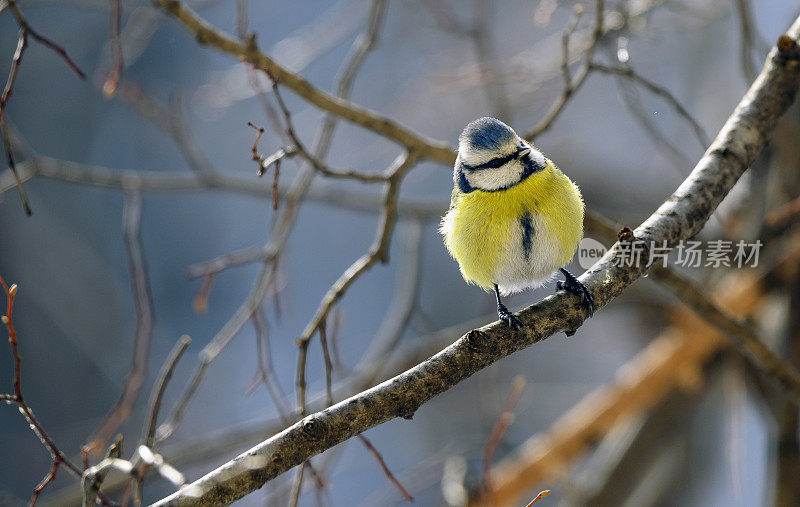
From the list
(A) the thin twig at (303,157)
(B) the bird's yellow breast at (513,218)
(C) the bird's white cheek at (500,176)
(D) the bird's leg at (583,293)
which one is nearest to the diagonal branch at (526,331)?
(D) the bird's leg at (583,293)

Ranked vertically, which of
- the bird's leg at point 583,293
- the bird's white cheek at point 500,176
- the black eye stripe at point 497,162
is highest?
the black eye stripe at point 497,162

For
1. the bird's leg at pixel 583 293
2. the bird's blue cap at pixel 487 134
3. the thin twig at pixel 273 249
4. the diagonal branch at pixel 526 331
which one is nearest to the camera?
the diagonal branch at pixel 526 331

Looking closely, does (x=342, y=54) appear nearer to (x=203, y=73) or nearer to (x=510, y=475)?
(x=203, y=73)

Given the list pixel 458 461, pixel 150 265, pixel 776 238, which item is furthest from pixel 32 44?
pixel 776 238

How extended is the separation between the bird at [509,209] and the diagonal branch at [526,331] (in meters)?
0.14

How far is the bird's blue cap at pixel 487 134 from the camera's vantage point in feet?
4.90

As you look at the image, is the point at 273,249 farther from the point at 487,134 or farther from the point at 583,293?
the point at 583,293

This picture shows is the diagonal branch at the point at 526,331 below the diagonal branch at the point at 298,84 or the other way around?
below

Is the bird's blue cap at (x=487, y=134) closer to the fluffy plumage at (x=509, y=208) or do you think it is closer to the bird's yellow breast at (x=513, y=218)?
the fluffy plumage at (x=509, y=208)

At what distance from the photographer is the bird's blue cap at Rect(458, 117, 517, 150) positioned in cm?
149

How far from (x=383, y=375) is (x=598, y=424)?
0.81 m

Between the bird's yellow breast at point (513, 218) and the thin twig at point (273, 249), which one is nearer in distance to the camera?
the bird's yellow breast at point (513, 218)

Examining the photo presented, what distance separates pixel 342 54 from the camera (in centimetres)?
522

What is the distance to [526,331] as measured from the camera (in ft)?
4.19
